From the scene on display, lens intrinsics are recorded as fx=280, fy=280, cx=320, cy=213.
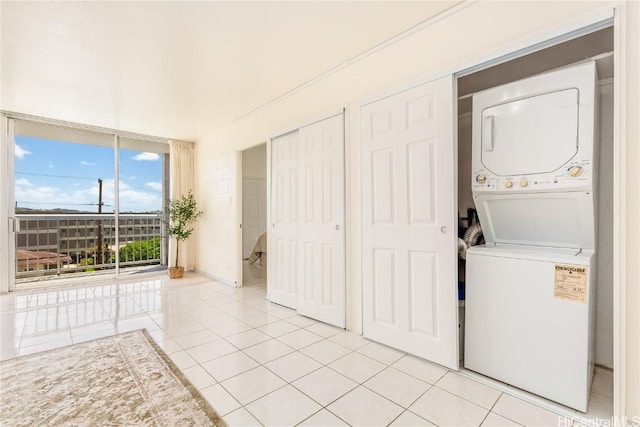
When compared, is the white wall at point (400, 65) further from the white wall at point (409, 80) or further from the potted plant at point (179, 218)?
the potted plant at point (179, 218)

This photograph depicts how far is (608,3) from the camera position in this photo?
57.8 inches

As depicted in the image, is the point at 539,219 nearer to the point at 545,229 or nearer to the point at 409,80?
the point at 545,229

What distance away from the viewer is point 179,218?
5.31 m

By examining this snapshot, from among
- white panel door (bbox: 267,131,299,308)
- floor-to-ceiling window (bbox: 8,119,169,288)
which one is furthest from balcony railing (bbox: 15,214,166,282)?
white panel door (bbox: 267,131,299,308)

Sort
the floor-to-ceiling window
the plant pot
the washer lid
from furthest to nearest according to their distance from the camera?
the plant pot → the floor-to-ceiling window → the washer lid

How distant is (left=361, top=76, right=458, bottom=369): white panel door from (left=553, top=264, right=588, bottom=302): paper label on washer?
1.87ft

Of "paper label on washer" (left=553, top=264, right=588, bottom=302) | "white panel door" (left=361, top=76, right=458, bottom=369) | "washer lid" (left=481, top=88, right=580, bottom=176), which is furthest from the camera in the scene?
"white panel door" (left=361, top=76, right=458, bottom=369)

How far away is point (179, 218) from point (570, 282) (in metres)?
5.53

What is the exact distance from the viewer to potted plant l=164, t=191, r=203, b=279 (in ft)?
17.2

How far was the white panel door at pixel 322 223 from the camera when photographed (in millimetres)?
2854

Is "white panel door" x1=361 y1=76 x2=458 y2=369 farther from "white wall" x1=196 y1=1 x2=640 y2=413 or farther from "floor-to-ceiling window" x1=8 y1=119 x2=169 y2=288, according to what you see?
"floor-to-ceiling window" x1=8 y1=119 x2=169 y2=288

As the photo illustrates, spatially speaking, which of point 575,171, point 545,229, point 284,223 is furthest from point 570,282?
point 284,223

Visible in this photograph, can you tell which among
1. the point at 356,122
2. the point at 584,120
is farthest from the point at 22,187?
the point at 584,120
